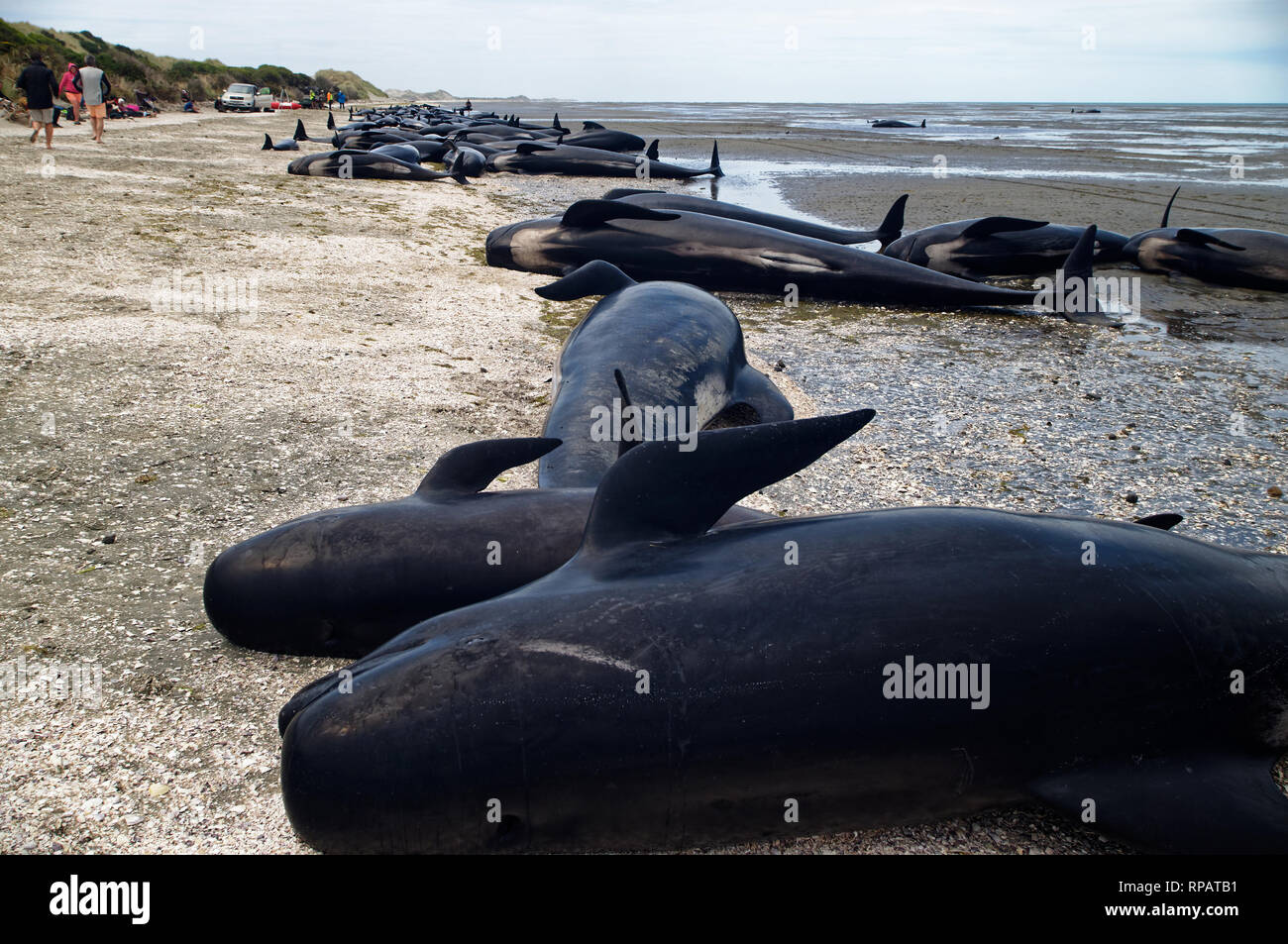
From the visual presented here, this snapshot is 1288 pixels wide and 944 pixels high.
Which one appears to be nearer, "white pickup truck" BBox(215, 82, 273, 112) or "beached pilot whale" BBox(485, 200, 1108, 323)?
"beached pilot whale" BBox(485, 200, 1108, 323)

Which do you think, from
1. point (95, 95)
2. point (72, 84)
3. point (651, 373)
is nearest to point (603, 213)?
point (651, 373)

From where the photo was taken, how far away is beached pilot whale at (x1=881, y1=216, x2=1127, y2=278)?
1025cm

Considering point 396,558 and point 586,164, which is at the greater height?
point 586,164

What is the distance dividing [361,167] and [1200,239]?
15483mm

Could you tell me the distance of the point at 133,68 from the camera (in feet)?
169

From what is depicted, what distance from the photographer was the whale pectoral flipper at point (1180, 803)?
77.0 inches

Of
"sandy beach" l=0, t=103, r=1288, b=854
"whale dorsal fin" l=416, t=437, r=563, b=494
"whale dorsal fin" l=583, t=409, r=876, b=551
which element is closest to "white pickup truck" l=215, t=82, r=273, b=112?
"sandy beach" l=0, t=103, r=1288, b=854

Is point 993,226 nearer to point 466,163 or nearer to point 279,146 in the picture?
point 466,163

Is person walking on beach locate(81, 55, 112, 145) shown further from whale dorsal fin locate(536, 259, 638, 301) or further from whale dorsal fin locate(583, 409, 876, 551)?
whale dorsal fin locate(583, 409, 876, 551)

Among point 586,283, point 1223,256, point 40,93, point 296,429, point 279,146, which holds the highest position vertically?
point 279,146

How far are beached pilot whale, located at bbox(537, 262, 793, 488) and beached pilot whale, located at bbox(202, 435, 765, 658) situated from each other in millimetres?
623

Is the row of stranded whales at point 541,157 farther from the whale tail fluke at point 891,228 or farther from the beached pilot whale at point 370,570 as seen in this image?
the beached pilot whale at point 370,570

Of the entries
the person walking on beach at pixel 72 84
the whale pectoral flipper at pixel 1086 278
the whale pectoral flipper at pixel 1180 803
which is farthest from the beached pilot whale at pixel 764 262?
the person walking on beach at pixel 72 84
